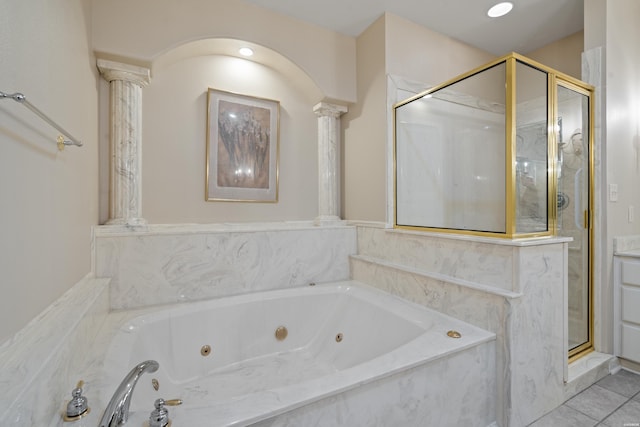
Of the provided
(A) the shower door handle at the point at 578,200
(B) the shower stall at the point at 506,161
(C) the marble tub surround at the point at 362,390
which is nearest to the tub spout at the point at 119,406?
(C) the marble tub surround at the point at 362,390

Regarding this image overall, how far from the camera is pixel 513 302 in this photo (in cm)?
148

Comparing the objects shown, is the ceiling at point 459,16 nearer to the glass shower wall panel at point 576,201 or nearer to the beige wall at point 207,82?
the beige wall at point 207,82

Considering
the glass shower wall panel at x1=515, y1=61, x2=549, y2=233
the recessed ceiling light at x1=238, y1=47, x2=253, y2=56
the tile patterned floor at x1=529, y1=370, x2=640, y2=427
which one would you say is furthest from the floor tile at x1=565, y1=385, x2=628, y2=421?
the recessed ceiling light at x1=238, y1=47, x2=253, y2=56

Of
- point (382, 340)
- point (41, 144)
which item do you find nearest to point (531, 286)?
point (382, 340)

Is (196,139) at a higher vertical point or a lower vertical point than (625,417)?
higher

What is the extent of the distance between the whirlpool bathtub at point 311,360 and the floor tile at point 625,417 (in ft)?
2.03

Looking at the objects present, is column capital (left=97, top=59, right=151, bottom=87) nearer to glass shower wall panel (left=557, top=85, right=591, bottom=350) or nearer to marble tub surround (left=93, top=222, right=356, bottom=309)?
marble tub surround (left=93, top=222, right=356, bottom=309)

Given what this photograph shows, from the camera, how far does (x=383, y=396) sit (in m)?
1.16

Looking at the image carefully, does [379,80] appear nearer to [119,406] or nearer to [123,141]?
[123,141]

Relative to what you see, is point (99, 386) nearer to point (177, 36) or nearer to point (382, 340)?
point (382, 340)

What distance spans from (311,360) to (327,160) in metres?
1.61

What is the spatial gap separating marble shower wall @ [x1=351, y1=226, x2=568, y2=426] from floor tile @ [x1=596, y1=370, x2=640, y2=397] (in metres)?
0.44

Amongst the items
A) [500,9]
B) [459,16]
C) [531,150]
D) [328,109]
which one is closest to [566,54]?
[500,9]

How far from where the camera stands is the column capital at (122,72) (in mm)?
1861
